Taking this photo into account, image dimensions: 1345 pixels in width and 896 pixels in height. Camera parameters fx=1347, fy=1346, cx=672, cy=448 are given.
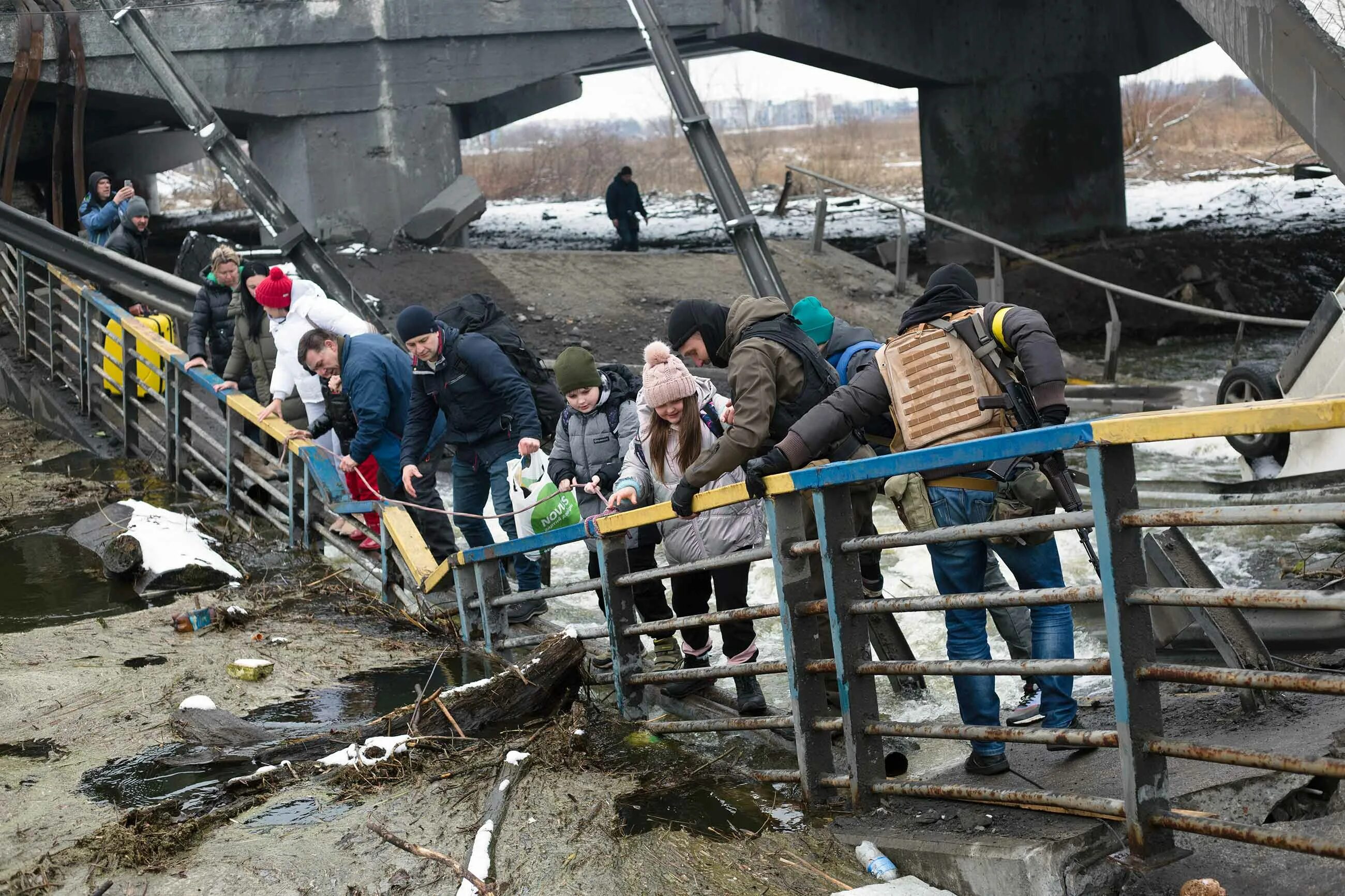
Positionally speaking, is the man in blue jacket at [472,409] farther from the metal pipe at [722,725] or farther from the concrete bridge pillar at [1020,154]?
the concrete bridge pillar at [1020,154]

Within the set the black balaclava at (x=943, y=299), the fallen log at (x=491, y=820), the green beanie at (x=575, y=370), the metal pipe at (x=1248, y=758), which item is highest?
the black balaclava at (x=943, y=299)

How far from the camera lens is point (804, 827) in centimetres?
402

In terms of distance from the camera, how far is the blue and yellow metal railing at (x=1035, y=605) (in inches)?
110

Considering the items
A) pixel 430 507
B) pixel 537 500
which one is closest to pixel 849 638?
pixel 537 500

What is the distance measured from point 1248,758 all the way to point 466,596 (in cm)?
424

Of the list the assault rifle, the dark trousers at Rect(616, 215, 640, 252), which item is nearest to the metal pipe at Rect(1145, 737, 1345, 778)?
the assault rifle

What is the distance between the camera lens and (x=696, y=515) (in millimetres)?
4773

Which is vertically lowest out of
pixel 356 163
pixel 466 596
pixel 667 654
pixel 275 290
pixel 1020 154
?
pixel 667 654

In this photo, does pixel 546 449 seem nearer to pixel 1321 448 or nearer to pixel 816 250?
pixel 1321 448

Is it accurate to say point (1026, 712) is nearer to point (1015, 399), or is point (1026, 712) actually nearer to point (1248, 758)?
point (1015, 399)

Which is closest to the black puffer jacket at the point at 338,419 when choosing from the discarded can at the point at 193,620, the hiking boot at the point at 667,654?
the discarded can at the point at 193,620

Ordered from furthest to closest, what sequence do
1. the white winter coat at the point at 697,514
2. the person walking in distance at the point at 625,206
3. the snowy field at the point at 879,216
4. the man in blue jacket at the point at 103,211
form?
the snowy field at the point at 879,216 < the person walking in distance at the point at 625,206 < the man in blue jacket at the point at 103,211 < the white winter coat at the point at 697,514

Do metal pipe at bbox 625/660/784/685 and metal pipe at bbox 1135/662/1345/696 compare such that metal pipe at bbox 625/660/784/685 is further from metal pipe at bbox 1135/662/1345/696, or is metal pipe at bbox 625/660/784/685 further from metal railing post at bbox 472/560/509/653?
metal pipe at bbox 1135/662/1345/696

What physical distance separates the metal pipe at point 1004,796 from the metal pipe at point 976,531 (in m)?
0.66
